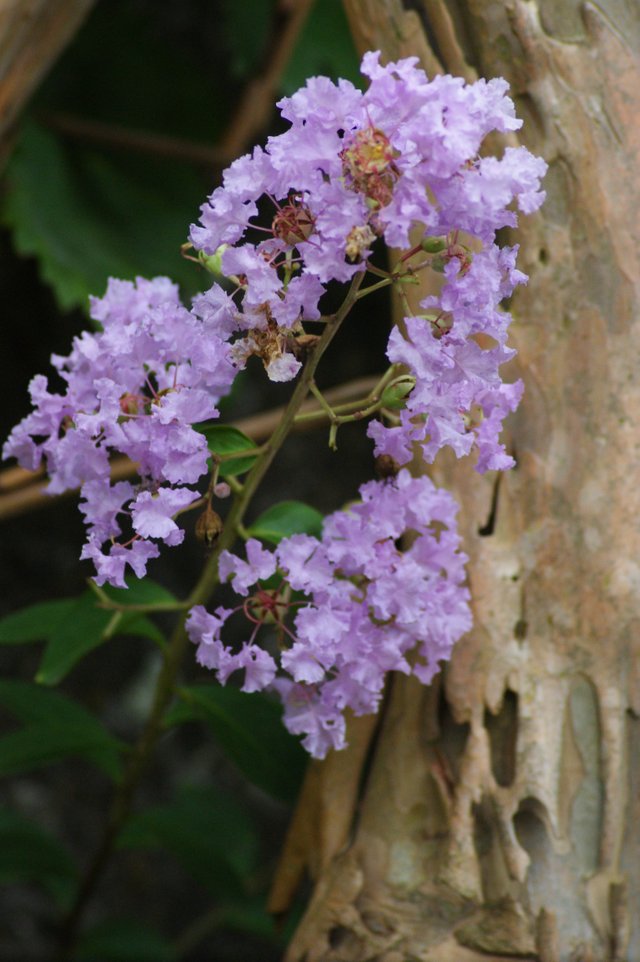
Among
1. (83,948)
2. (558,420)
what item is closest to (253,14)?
(558,420)

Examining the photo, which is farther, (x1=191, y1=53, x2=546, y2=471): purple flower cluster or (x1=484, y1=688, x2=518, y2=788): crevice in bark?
(x1=484, y1=688, x2=518, y2=788): crevice in bark

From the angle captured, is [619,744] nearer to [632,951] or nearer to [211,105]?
[632,951]

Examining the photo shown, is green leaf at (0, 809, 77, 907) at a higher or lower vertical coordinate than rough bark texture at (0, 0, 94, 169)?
lower

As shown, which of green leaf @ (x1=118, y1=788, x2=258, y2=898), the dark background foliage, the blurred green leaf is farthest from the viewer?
the dark background foliage

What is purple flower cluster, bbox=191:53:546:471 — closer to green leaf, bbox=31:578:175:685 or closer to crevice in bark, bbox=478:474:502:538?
crevice in bark, bbox=478:474:502:538

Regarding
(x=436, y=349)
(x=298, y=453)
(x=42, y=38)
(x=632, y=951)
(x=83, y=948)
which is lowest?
(x=83, y=948)

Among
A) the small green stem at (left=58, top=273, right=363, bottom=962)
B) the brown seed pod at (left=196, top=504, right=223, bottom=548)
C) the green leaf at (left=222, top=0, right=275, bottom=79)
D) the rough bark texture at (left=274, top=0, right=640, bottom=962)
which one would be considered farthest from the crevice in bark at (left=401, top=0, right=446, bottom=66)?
the green leaf at (left=222, top=0, right=275, bottom=79)

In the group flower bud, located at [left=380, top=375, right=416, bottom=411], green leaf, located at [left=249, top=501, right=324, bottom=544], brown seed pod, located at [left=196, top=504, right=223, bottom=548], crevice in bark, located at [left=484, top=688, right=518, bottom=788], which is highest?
flower bud, located at [left=380, top=375, right=416, bottom=411]

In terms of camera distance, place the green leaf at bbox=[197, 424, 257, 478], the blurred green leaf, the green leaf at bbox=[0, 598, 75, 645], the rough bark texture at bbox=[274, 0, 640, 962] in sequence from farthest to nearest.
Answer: the blurred green leaf → the green leaf at bbox=[0, 598, 75, 645] → the rough bark texture at bbox=[274, 0, 640, 962] → the green leaf at bbox=[197, 424, 257, 478]
